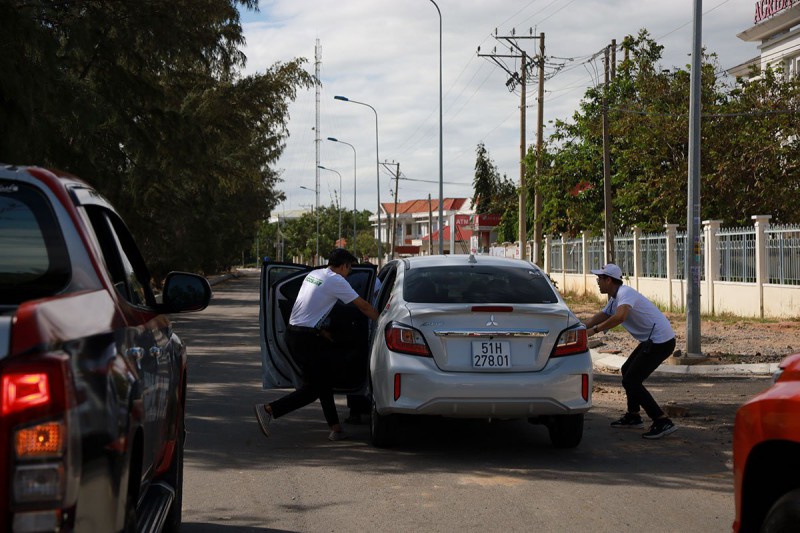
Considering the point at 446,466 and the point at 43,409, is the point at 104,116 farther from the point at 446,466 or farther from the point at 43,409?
Result: the point at 43,409

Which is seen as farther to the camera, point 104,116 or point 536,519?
point 104,116

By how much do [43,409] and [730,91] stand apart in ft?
128

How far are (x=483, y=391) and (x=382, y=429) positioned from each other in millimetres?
1106

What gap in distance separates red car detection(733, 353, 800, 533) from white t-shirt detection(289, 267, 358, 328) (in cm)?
527

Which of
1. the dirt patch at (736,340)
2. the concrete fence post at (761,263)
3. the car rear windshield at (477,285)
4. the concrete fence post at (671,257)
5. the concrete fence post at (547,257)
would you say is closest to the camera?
the car rear windshield at (477,285)

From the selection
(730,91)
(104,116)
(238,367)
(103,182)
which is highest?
(730,91)

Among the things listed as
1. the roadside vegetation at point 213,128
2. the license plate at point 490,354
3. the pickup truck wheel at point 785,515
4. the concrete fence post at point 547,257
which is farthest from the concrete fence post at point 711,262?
the pickup truck wheel at point 785,515

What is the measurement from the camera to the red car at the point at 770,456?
3734 millimetres

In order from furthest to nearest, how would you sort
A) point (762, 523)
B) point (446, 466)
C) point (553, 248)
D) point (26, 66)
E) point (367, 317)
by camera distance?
point (553, 248) < point (26, 66) < point (367, 317) < point (446, 466) < point (762, 523)

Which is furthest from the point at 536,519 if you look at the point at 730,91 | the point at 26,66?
the point at 730,91

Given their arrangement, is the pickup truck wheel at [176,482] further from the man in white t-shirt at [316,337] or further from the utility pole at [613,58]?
the utility pole at [613,58]

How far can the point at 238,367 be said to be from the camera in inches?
619

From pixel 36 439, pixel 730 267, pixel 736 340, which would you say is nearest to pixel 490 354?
pixel 36 439

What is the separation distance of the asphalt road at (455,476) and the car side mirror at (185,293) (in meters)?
1.52
